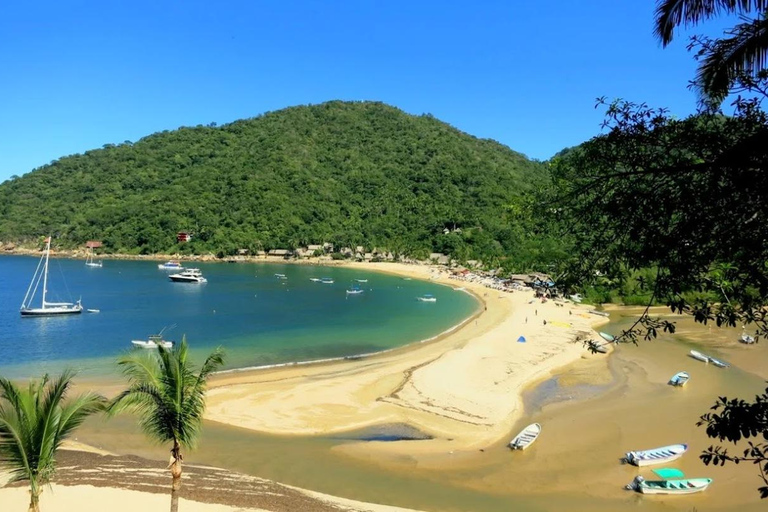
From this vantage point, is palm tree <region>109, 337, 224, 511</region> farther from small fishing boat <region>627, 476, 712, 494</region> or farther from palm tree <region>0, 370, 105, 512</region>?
small fishing boat <region>627, 476, 712, 494</region>

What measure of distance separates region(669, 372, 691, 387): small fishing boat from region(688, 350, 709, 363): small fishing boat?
596 centimetres

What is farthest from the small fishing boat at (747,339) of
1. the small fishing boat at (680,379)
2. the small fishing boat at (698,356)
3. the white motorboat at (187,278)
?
the white motorboat at (187,278)

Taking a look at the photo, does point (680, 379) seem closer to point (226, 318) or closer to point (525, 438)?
point (525, 438)

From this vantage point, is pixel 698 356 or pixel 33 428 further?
pixel 698 356

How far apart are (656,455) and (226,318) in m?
40.2

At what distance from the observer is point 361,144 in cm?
16912

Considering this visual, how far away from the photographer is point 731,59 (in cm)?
544

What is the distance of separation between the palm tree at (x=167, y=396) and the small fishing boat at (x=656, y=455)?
600 inches

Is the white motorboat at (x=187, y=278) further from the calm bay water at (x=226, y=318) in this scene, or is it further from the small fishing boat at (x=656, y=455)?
the small fishing boat at (x=656, y=455)

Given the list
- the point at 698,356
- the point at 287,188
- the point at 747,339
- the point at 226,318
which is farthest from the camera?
the point at 287,188

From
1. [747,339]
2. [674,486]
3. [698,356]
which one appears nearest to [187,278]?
[698,356]

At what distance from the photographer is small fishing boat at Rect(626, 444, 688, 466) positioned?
17.4 metres

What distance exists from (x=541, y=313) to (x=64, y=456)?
44.8m

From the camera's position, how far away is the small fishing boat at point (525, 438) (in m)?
18.8
